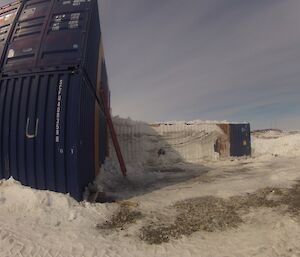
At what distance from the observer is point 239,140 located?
81.3 ft

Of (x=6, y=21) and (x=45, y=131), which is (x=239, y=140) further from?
(x=45, y=131)

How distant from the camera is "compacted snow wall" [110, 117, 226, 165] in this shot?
66.5 ft

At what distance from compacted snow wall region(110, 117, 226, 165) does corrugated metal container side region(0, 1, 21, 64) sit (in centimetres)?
1058

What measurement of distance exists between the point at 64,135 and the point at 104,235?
9.25 ft

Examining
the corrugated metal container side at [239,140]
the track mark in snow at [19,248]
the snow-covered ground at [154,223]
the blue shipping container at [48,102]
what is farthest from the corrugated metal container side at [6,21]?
the corrugated metal container side at [239,140]

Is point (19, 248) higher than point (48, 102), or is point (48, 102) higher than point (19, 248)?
point (48, 102)

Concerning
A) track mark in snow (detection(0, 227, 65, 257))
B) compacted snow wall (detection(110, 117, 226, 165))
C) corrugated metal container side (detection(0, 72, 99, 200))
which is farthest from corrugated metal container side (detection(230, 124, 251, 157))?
track mark in snow (detection(0, 227, 65, 257))

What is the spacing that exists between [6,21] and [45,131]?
425cm

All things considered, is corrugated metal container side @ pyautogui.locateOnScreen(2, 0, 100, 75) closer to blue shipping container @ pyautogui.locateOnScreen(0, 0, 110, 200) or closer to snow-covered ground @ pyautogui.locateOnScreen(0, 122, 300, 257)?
blue shipping container @ pyautogui.locateOnScreen(0, 0, 110, 200)

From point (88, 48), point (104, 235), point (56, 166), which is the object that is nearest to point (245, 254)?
point (104, 235)

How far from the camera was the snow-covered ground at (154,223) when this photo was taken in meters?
5.49

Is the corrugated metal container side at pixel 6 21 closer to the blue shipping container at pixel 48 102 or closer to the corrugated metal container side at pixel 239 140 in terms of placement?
the blue shipping container at pixel 48 102

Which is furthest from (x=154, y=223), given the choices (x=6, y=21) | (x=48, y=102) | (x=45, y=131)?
(x=6, y=21)

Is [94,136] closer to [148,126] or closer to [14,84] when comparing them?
[14,84]
